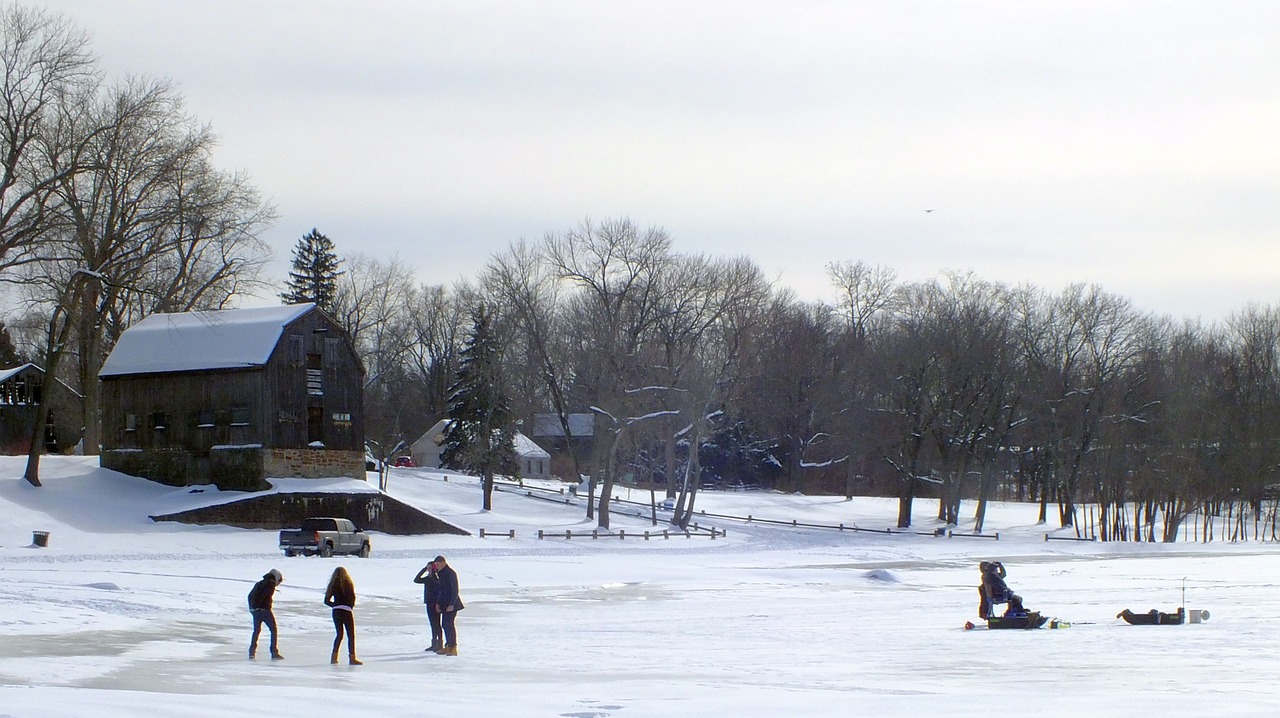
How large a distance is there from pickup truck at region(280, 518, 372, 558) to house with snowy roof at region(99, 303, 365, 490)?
12.2 metres

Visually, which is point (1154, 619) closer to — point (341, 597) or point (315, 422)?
point (341, 597)

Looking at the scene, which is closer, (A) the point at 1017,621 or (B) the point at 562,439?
(A) the point at 1017,621

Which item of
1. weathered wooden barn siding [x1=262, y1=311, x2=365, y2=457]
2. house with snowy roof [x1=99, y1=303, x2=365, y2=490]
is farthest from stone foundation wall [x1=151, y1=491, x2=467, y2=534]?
weathered wooden barn siding [x1=262, y1=311, x2=365, y2=457]

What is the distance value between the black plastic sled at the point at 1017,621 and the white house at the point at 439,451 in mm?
78776

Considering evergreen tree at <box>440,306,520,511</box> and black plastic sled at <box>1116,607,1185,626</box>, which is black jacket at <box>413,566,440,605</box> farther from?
evergreen tree at <box>440,306,520,511</box>

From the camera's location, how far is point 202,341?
61.3 m

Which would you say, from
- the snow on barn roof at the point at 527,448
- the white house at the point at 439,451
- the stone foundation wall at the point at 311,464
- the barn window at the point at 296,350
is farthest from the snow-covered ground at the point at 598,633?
the snow on barn roof at the point at 527,448

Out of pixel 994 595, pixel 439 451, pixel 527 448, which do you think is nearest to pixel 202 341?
pixel 439 451

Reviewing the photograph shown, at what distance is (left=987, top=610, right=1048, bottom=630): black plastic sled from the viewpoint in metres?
24.9

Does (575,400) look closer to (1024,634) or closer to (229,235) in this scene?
(229,235)

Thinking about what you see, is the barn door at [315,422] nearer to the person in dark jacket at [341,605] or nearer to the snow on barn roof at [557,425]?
the person in dark jacket at [341,605]

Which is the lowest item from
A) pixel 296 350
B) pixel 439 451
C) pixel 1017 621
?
pixel 1017 621

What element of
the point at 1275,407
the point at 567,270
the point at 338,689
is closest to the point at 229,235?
the point at 567,270

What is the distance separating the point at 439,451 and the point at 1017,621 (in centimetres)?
8257
